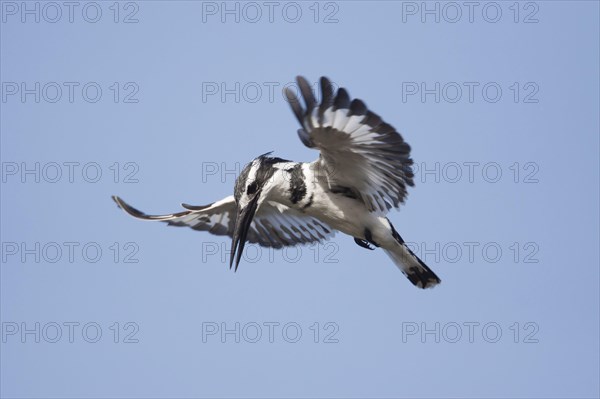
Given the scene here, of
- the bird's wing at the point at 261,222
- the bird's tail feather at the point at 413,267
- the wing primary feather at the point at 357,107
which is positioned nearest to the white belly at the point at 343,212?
the bird's tail feather at the point at 413,267

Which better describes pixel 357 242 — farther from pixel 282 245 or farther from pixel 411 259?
pixel 282 245

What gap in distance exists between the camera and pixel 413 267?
30.9ft

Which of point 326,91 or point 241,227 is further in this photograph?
point 241,227

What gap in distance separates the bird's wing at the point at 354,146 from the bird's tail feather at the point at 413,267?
0.56 metres

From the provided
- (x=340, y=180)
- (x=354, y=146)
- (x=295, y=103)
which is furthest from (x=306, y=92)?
(x=340, y=180)

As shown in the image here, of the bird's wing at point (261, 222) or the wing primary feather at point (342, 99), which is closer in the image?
the wing primary feather at point (342, 99)

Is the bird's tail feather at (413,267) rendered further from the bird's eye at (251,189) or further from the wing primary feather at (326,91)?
the wing primary feather at (326,91)

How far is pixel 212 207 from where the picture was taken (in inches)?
401

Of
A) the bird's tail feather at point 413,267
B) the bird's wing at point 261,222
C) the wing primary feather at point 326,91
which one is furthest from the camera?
the bird's wing at point 261,222

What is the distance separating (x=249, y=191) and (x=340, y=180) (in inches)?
33.6

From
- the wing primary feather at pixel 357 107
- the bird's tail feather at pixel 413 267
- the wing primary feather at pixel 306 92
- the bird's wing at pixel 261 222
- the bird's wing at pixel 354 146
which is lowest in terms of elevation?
the bird's tail feather at pixel 413 267

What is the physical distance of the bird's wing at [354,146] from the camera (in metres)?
7.67

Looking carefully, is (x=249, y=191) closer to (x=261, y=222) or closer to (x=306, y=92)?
(x=261, y=222)

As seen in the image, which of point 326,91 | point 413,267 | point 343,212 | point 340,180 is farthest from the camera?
point 413,267
